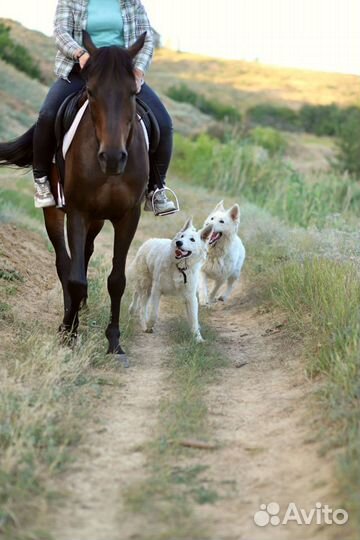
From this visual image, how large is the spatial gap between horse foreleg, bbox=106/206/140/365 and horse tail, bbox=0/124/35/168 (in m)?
1.59

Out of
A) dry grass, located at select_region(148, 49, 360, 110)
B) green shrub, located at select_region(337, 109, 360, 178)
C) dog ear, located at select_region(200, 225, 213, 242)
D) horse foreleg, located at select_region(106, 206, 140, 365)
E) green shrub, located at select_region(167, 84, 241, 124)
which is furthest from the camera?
dry grass, located at select_region(148, 49, 360, 110)

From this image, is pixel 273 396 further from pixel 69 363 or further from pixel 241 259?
pixel 241 259

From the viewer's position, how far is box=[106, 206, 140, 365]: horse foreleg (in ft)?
24.0

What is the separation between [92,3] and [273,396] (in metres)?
3.73

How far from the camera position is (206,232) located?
29.7 feet

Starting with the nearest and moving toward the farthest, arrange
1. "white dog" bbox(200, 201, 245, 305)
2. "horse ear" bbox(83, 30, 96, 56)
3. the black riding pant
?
"horse ear" bbox(83, 30, 96, 56), the black riding pant, "white dog" bbox(200, 201, 245, 305)

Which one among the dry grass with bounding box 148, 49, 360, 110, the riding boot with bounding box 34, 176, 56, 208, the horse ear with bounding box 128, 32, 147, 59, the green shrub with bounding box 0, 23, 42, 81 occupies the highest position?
the horse ear with bounding box 128, 32, 147, 59

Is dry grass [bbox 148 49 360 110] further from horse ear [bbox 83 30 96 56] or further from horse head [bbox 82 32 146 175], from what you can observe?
horse head [bbox 82 32 146 175]

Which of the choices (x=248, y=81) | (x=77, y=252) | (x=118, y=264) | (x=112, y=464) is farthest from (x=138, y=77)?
(x=248, y=81)

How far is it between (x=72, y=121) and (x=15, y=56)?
35.0 meters

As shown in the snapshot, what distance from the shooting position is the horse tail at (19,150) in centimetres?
838

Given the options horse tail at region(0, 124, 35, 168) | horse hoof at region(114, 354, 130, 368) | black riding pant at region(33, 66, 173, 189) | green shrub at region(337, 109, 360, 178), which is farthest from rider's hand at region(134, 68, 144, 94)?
green shrub at region(337, 109, 360, 178)

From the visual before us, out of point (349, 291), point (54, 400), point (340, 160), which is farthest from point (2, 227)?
point (340, 160)

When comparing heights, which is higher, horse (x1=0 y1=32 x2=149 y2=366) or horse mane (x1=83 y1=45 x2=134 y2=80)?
horse mane (x1=83 y1=45 x2=134 y2=80)
